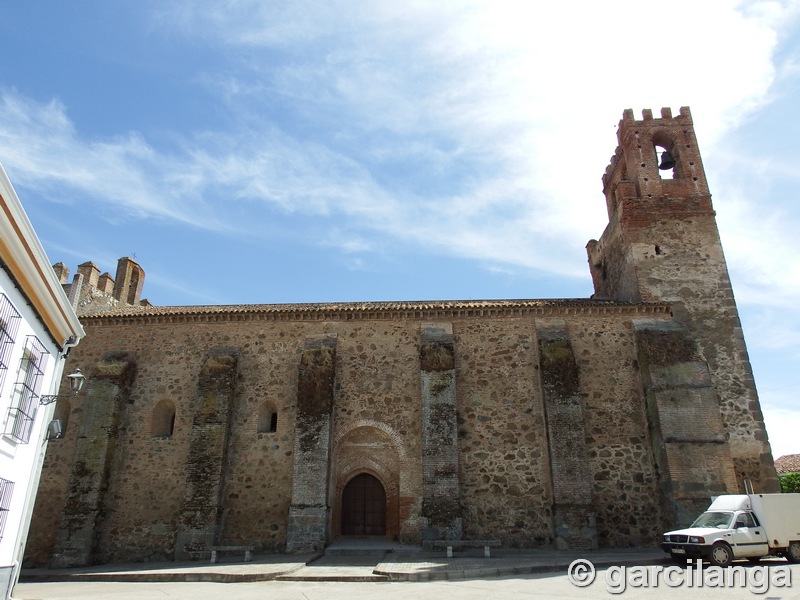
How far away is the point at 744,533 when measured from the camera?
36.7 ft

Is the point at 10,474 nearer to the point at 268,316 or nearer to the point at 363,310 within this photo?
the point at 268,316

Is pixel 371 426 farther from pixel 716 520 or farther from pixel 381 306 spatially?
pixel 716 520

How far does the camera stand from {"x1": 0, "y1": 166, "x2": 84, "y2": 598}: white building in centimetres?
812

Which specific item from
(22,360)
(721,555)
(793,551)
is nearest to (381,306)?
(22,360)

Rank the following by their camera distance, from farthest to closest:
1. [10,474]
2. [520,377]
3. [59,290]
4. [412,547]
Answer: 1. [520,377]
2. [412,547]
3. [59,290]
4. [10,474]

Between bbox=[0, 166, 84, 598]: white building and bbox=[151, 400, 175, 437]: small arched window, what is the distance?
5.24 metres

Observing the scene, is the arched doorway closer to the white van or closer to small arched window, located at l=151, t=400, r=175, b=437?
small arched window, located at l=151, t=400, r=175, b=437

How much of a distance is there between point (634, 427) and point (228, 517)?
37.0 ft

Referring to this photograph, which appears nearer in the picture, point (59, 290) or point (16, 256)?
point (16, 256)

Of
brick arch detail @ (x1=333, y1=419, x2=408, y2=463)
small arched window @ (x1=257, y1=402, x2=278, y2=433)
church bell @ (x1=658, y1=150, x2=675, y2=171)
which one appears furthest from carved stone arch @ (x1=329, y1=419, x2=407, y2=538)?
church bell @ (x1=658, y1=150, x2=675, y2=171)

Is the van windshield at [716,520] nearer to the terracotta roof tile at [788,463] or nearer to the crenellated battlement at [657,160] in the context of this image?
the crenellated battlement at [657,160]

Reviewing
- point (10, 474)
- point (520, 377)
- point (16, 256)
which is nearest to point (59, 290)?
point (16, 256)

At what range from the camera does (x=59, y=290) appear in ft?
32.7

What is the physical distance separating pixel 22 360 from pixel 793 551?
604 inches
